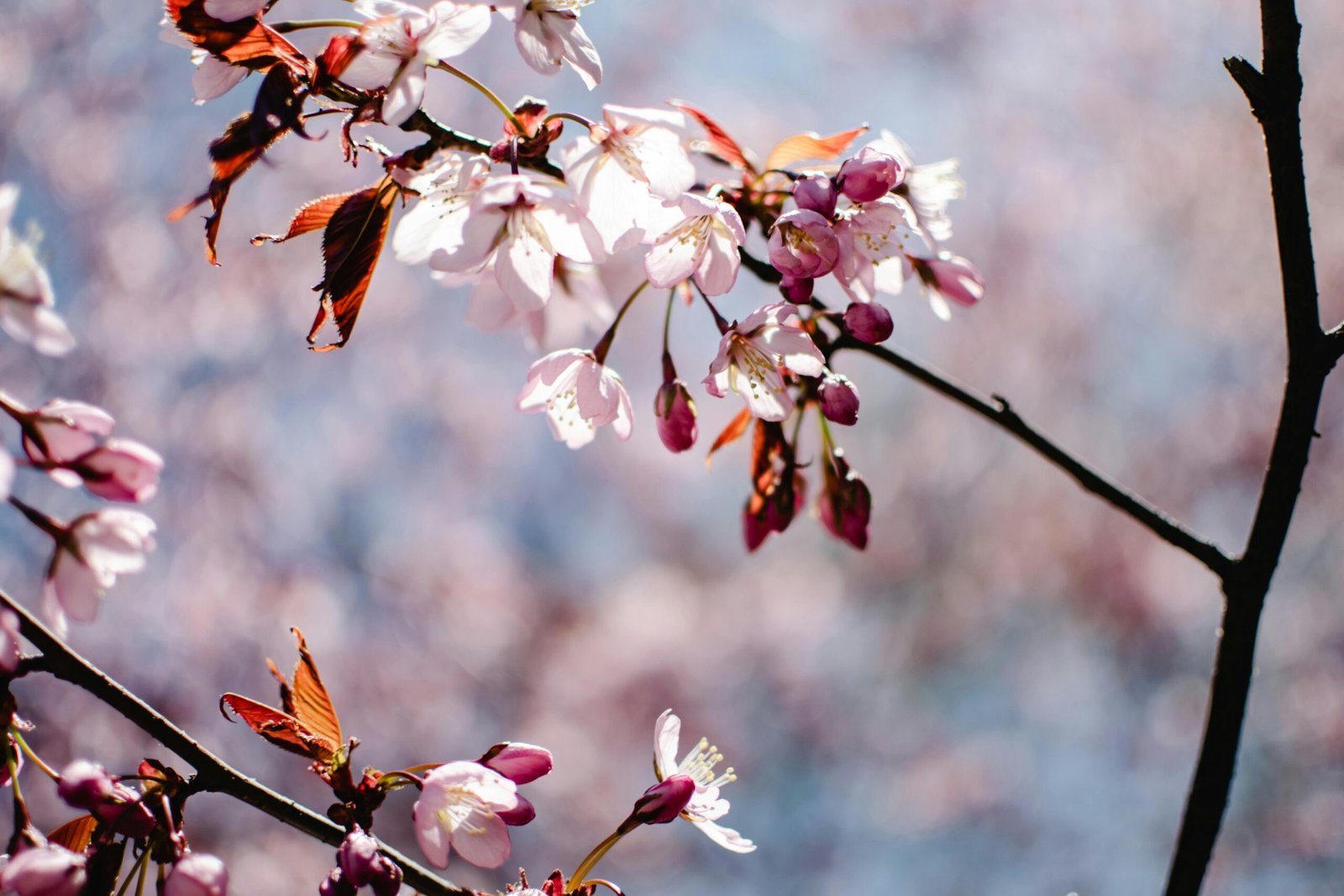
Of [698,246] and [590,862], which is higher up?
[698,246]

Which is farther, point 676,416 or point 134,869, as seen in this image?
point 676,416

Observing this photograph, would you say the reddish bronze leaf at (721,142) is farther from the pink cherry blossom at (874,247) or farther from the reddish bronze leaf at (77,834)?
the reddish bronze leaf at (77,834)

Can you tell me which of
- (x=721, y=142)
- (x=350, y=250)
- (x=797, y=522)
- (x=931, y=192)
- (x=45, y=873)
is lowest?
(x=45, y=873)

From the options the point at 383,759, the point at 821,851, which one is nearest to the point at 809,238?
the point at 383,759

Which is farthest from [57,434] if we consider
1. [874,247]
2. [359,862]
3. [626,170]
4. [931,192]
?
[931,192]

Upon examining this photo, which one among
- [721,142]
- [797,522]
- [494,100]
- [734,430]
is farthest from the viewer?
[797,522]

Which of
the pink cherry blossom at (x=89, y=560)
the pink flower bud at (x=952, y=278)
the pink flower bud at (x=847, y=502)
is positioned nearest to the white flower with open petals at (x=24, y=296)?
the pink cherry blossom at (x=89, y=560)

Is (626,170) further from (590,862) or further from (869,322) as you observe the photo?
(590,862)
